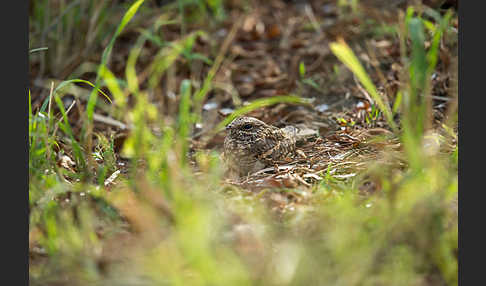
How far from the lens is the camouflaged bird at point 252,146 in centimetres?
277

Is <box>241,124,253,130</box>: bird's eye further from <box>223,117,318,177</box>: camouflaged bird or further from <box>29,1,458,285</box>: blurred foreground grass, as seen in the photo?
<box>29,1,458,285</box>: blurred foreground grass

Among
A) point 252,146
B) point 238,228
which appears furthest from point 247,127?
point 238,228

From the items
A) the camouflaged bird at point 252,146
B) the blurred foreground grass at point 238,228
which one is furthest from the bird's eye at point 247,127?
the blurred foreground grass at point 238,228

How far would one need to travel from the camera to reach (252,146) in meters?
2.77

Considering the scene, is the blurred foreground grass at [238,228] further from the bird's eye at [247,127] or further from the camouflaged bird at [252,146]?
the bird's eye at [247,127]

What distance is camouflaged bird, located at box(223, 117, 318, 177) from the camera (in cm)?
277

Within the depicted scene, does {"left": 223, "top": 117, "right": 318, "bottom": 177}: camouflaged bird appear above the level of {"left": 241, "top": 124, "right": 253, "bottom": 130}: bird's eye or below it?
below

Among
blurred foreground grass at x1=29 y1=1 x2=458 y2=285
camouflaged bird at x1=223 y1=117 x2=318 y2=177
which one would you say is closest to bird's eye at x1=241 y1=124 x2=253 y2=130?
camouflaged bird at x1=223 y1=117 x2=318 y2=177

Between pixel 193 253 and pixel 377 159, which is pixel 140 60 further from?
pixel 193 253

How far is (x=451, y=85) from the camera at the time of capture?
3.34 metres

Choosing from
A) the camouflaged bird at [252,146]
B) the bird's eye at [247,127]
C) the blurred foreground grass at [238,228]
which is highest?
the blurred foreground grass at [238,228]

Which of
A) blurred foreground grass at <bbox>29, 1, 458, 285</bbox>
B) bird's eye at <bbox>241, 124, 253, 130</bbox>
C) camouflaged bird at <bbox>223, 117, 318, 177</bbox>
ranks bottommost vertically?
camouflaged bird at <bbox>223, 117, 318, 177</bbox>

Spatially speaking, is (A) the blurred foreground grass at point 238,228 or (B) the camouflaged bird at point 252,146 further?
(B) the camouflaged bird at point 252,146

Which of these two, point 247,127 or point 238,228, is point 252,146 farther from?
point 238,228
